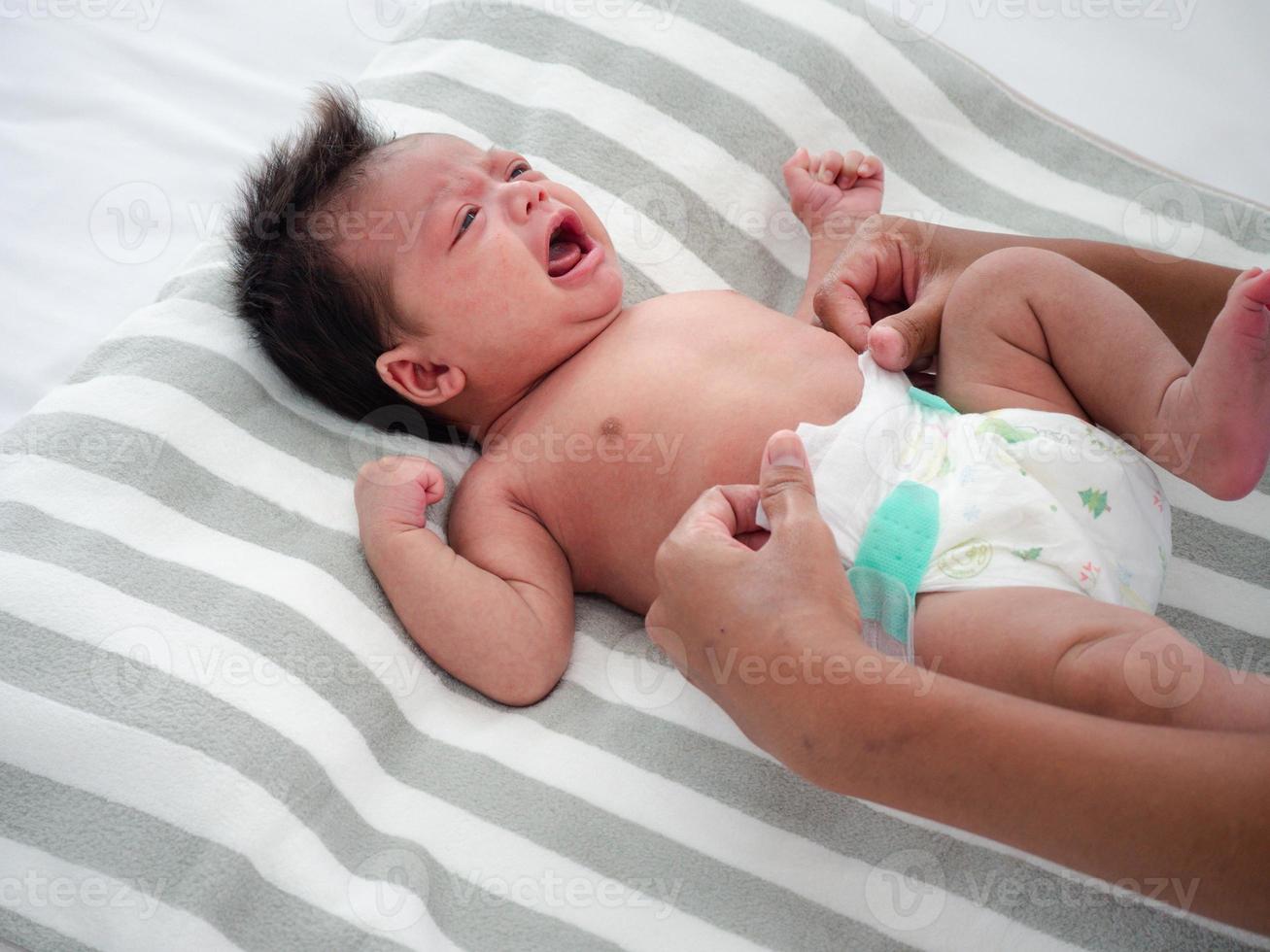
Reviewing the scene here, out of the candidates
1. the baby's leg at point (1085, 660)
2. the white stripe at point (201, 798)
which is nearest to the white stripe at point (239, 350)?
the white stripe at point (201, 798)

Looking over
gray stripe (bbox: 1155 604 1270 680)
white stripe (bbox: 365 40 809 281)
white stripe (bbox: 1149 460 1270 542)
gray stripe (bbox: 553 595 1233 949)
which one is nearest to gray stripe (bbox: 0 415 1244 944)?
gray stripe (bbox: 553 595 1233 949)

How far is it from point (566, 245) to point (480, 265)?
21 centimetres

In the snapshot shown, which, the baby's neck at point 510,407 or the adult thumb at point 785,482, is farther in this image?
the baby's neck at point 510,407

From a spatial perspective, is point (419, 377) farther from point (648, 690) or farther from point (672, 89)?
point (672, 89)

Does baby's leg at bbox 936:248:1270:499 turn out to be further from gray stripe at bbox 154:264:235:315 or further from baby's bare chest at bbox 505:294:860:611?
gray stripe at bbox 154:264:235:315

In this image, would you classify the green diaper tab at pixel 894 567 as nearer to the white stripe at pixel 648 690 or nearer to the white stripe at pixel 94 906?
the white stripe at pixel 648 690

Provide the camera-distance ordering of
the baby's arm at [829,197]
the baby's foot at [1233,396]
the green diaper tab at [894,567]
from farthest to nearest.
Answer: the baby's arm at [829,197] < the green diaper tab at [894,567] < the baby's foot at [1233,396]

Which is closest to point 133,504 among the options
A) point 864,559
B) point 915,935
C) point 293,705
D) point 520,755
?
point 293,705

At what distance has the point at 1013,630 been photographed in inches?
49.7

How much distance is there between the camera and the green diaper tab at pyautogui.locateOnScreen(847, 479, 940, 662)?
1379 mm

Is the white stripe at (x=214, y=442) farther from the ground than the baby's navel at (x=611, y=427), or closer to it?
closer to it

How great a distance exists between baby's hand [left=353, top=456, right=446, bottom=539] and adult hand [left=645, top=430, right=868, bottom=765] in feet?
1.49

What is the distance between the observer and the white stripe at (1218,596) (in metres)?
1.64

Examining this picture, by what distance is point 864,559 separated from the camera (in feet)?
4.62
